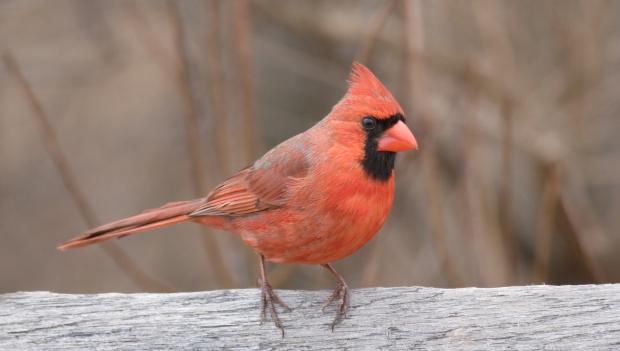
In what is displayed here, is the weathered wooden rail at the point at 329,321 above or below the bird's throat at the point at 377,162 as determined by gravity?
below

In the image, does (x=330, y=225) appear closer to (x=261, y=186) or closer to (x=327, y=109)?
(x=261, y=186)

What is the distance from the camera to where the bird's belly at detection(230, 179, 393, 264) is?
2900 mm

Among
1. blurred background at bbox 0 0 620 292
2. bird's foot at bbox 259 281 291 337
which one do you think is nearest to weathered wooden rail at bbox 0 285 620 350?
bird's foot at bbox 259 281 291 337

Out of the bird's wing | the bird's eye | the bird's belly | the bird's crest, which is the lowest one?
the bird's belly

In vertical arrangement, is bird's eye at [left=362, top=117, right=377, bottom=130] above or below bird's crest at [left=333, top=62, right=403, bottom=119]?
below

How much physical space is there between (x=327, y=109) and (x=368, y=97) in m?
2.72

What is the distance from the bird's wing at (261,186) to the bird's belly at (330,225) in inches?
5.1

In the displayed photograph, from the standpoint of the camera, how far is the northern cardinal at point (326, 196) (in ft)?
9.56

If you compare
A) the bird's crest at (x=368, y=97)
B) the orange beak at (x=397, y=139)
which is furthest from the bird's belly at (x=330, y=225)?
the bird's crest at (x=368, y=97)

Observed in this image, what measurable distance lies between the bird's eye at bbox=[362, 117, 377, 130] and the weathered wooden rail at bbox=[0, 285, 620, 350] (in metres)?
0.55

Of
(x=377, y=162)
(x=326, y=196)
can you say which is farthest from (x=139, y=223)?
(x=377, y=162)

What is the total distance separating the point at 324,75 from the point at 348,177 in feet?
7.74

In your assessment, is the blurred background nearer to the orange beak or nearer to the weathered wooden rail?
the orange beak

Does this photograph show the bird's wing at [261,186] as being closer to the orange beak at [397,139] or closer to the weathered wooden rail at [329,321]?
the orange beak at [397,139]
